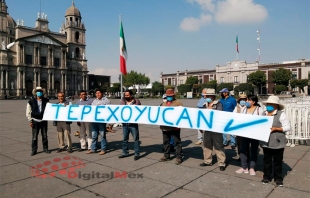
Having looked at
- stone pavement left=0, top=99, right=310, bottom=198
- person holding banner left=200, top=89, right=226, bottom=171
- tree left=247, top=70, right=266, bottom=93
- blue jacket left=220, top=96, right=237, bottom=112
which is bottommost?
stone pavement left=0, top=99, right=310, bottom=198

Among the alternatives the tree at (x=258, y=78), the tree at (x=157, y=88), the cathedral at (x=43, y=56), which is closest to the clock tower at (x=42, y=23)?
the cathedral at (x=43, y=56)

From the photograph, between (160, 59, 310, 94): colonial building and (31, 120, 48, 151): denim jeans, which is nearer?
(31, 120, 48, 151): denim jeans

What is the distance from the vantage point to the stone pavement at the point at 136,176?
4242 mm

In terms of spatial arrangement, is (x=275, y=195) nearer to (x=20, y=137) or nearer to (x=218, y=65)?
(x=20, y=137)

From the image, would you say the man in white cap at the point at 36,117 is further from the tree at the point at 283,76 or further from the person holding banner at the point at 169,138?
the tree at the point at 283,76

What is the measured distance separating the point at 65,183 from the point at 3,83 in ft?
218

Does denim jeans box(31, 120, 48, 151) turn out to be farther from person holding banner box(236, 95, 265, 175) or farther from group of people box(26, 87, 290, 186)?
person holding banner box(236, 95, 265, 175)

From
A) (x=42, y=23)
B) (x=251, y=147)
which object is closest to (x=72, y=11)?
(x=42, y=23)

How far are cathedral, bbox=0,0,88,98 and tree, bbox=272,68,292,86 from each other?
59264 millimetres

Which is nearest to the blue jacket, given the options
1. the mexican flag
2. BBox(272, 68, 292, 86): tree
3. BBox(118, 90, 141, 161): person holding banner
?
BBox(118, 90, 141, 161): person holding banner

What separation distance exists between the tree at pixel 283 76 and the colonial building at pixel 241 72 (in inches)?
268

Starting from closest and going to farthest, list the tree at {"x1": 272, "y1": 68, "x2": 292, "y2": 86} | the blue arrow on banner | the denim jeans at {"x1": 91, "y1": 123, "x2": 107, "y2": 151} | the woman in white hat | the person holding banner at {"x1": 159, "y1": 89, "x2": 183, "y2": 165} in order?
the woman in white hat → the blue arrow on banner → the person holding banner at {"x1": 159, "y1": 89, "x2": 183, "y2": 165} → the denim jeans at {"x1": 91, "y1": 123, "x2": 107, "y2": 151} → the tree at {"x1": 272, "y1": 68, "x2": 292, "y2": 86}

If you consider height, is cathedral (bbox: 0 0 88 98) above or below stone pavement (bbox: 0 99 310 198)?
above

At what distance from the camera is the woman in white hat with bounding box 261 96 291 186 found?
15.0 ft
